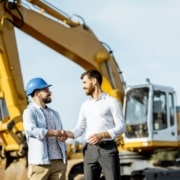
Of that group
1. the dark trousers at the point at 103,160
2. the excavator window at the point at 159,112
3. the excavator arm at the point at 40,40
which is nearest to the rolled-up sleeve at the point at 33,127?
the dark trousers at the point at 103,160

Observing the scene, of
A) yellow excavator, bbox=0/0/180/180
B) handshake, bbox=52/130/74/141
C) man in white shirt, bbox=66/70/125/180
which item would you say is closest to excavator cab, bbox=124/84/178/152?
yellow excavator, bbox=0/0/180/180

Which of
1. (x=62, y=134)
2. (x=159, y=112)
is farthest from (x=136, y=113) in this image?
(x=62, y=134)

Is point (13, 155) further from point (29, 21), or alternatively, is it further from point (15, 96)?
point (29, 21)

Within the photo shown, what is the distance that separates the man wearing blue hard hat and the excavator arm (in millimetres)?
8926

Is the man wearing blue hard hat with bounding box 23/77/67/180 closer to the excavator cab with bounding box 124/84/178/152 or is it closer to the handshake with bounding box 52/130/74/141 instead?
the handshake with bounding box 52/130/74/141

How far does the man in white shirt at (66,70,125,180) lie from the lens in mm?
6879

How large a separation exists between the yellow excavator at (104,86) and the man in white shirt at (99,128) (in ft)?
29.5

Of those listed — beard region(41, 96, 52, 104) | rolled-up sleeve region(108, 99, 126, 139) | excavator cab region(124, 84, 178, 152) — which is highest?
excavator cab region(124, 84, 178, 152)

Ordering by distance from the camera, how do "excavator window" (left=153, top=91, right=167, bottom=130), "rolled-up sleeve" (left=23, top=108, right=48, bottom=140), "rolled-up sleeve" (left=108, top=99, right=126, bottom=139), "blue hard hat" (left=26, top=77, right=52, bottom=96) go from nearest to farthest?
1. "rolled-up sleeve" (left=23, top=108, right=48, bottom=140)
2. "rolled-up sleeve" (left=108, top=99, right=126, bottom=139)
3. "blue hard hat" (left=26, top=77, right=52, bottom=96)
4. "excavator window" (left=153, top=91, right=167, bottom=130)

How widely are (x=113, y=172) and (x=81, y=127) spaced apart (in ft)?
1.84

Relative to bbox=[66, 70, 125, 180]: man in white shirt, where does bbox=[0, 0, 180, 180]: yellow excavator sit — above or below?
above

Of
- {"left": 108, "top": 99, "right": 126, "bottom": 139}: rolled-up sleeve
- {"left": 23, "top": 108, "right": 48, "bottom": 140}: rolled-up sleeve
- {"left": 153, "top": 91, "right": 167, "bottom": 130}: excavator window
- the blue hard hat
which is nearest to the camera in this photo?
{"left": 23, "top": 108, "right": 48, "bottom": 140}: rolled-up sleeve

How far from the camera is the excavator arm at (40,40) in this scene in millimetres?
16031

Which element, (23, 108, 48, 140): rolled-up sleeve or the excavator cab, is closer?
(23, 108, 48, 140): rolled-up sleeve
